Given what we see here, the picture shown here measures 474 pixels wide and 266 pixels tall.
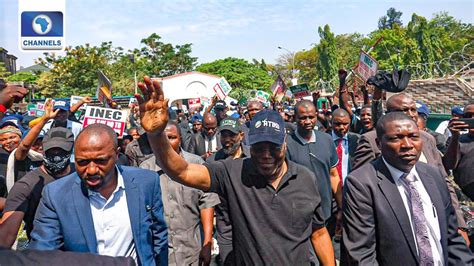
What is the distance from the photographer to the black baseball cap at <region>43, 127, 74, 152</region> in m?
3.56

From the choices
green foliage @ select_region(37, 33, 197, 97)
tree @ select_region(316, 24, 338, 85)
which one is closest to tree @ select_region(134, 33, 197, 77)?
green foliage @ select_region(37, 33, 197, 97)

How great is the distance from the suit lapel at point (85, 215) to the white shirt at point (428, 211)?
193cm

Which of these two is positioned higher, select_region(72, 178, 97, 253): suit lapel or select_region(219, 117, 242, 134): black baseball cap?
select_region(219, 117, 242, 134): black baseball cap

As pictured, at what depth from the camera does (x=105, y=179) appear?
8.91ft

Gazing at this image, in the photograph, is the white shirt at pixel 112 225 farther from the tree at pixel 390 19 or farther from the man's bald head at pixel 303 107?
the tree at pixel 390 19

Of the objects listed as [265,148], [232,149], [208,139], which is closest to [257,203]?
[265,148]

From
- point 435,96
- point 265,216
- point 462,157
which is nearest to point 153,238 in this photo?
point 265,216

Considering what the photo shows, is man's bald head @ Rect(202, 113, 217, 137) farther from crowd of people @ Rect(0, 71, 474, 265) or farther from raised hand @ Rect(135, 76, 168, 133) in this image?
raised hand @ Rect(135, 76, 168, 133)

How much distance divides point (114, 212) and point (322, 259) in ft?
4.71

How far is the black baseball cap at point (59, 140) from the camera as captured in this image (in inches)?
140

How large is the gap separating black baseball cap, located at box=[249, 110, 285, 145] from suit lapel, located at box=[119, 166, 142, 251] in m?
0.82

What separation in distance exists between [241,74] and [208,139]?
53487mm

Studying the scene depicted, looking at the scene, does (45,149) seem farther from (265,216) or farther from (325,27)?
(325,27)

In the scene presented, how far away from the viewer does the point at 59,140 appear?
143 inches
